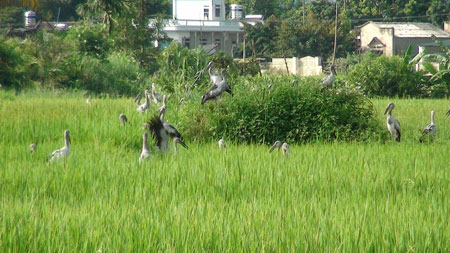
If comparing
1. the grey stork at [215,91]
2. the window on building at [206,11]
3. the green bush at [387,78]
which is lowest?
the green bush at [387,78]

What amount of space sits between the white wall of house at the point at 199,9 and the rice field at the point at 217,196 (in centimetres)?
4318

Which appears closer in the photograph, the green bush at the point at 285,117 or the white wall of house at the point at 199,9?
the green bush at the point at 285,117

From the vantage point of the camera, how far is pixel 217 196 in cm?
527

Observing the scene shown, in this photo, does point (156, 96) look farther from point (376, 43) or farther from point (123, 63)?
point (376, 43)

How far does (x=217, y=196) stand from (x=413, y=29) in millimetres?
38481

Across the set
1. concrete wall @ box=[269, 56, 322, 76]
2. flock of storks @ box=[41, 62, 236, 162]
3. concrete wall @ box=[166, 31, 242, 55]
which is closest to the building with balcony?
concrete wall @ box=[269, 56, 322, 76]

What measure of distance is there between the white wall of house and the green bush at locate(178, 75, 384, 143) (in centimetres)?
4171

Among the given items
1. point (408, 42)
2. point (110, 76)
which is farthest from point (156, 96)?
point (408, 42)

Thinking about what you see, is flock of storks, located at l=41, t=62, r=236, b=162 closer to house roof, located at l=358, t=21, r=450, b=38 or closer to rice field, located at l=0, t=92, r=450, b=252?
rice field, located at l=0, t=92, r=450, b=252

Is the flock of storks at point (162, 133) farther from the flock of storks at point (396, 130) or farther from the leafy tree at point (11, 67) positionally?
the leafy tree at point (11, 67)

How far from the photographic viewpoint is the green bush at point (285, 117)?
9.53m

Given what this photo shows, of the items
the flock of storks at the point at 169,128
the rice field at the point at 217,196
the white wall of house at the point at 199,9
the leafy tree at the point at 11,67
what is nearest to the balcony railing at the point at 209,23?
the white wall of house at the point at 199,9

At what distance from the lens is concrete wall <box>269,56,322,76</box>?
118 ft

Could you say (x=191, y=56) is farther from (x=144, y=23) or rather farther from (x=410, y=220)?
(x=410, y=220)
